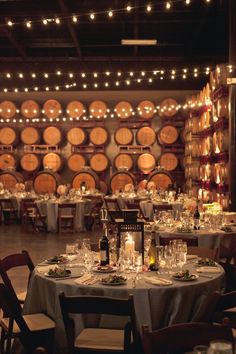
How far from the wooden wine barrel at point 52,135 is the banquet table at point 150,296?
1289 cm

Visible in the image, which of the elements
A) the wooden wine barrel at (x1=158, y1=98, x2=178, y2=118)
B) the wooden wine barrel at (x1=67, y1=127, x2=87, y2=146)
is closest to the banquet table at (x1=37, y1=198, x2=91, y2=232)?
the wooden wine barrel at (x1=67, y1=127, x2=87, y2=146)

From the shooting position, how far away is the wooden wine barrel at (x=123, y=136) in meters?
16.6

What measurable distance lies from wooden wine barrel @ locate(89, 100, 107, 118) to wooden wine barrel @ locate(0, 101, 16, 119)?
7.61 ft

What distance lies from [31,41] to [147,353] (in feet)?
46.6

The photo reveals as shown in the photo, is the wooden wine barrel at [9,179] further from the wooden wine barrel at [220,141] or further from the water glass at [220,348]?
the water glass at [220,348]

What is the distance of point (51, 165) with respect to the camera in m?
16.5

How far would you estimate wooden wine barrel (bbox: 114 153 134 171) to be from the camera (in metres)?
16.5

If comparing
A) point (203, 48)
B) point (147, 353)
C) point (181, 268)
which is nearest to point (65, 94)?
point (203, 48)

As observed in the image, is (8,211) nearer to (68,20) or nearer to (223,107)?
(68,20)

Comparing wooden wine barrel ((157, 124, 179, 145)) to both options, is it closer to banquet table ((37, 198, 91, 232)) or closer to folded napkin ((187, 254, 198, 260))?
banquet table ((37, 198, 91, 232))

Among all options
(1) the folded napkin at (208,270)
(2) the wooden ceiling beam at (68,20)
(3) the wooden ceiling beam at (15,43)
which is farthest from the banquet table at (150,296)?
(3) the wooden ceiling beam at (15,43)

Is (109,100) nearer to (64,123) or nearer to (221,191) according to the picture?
(64,123)

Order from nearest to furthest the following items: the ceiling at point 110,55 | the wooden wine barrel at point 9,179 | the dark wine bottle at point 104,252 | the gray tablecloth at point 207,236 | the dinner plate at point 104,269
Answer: the dinner plate at point 104,269 → the dark wine bottle at point 104,252 → the gray tablecloth at point 207,236 → the ceiling at point 110,55 → the wooden wine barrel at point 9,179

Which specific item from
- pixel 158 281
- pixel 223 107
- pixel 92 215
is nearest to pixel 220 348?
pixel 158 281
